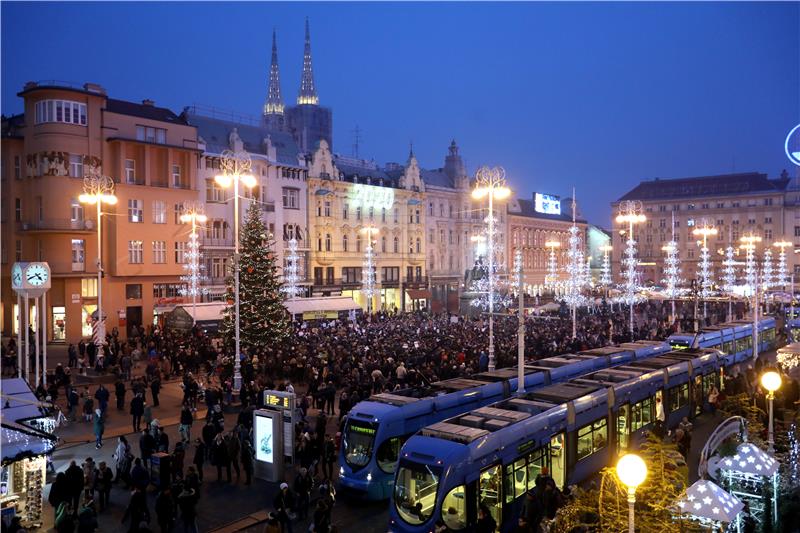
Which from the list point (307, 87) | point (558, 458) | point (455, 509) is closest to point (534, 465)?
point (558, 458)

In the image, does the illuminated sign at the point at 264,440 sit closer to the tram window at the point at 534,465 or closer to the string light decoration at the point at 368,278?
the tram window at the point at 534,465

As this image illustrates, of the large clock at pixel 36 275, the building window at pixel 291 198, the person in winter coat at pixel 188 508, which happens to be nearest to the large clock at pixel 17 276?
the large clock at pixel 36 275

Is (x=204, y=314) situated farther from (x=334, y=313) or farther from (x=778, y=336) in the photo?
(x=778, y=336)

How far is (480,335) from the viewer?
36656mm

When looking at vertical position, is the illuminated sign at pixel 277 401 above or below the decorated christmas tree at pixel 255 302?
below

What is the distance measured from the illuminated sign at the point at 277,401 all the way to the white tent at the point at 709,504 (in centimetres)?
940

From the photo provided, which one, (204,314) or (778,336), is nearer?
(204,314)

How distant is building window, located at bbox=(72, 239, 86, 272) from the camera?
41625 mm

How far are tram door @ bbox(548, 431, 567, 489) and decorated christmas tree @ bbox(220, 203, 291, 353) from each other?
20112 mm

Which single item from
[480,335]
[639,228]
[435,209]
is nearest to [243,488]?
[480,335]

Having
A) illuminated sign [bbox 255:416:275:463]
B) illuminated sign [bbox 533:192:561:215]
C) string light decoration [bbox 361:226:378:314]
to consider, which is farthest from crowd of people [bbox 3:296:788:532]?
illuminated sign [bbox 533:192:561:215]

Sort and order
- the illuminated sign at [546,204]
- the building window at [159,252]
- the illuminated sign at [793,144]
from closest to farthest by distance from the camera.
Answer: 1. the illuminated sign at [793,144]
2. the building window at [159,252]
3. the illuminated sign at [546,204]

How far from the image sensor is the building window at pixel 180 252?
46406 millimetres

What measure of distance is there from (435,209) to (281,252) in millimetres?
23927
